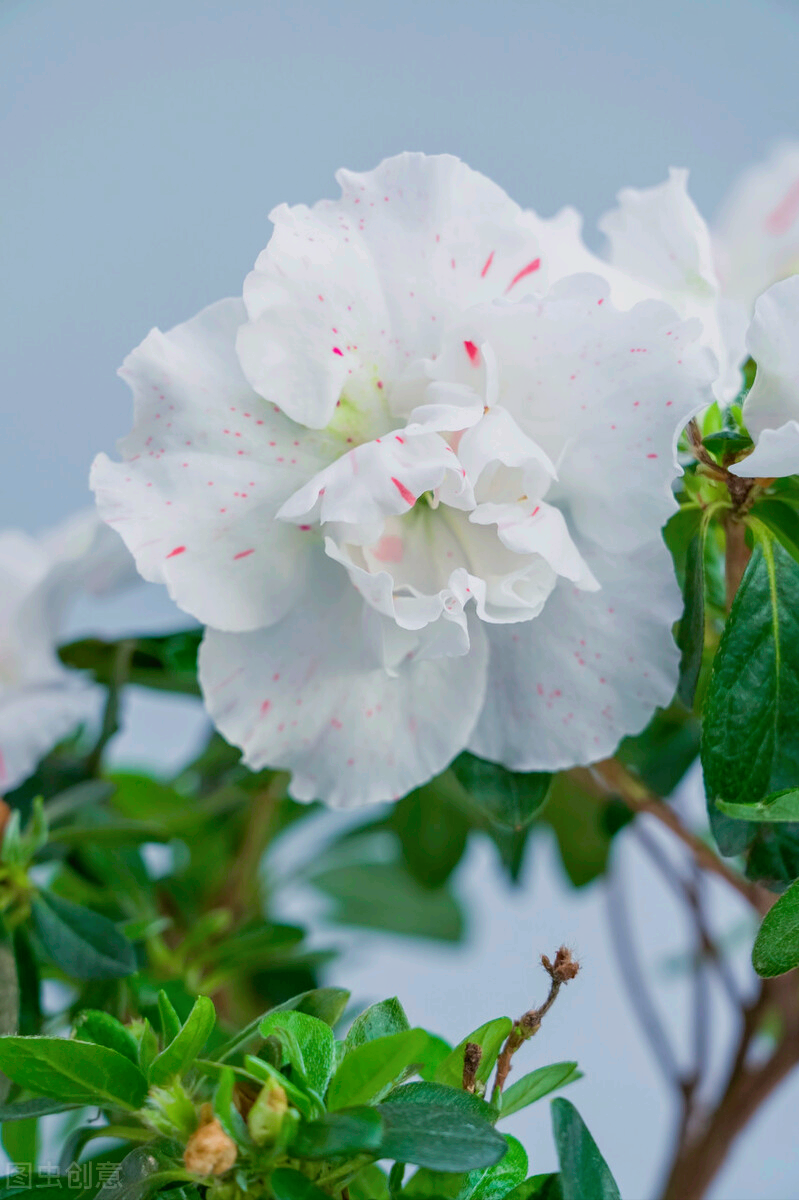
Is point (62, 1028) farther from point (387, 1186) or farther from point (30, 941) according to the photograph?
point (387, 1186)

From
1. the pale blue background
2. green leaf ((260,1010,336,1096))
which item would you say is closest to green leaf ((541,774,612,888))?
green leaf ((260,1010,336,1096))

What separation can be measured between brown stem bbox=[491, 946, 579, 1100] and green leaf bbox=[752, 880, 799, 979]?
6 centimetres

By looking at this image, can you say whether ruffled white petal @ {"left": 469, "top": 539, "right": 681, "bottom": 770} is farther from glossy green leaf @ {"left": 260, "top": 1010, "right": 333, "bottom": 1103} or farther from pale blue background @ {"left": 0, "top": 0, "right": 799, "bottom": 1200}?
pale blue background @ {"left": 0, "top": 0, "right": 799, "bottom": 1200}

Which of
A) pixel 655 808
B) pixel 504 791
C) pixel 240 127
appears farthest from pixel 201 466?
pixel 240 127

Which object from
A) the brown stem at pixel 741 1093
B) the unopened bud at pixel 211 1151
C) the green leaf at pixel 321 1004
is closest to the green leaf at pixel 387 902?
the brown stem at pixel 741 1093

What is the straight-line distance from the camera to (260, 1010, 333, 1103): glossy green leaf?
37cm

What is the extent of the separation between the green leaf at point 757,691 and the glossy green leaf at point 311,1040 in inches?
6.8

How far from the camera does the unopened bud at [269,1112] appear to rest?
0.33 metres

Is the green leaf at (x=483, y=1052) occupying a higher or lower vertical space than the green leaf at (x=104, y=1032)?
lower

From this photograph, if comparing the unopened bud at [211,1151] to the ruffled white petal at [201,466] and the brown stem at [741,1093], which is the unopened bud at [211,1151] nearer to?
the ruffled white petal at [201,466]

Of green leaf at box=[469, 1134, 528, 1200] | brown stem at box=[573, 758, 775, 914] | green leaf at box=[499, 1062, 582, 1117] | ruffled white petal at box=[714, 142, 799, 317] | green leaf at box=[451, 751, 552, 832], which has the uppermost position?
ruffled white petal at box=[714, 142, 799, 317]

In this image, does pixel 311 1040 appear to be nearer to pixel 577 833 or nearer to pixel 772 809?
pixel 772 809

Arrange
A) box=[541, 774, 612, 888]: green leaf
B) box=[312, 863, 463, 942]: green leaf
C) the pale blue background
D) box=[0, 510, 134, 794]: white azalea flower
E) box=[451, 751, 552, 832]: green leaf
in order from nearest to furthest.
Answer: box=[451, 751, 552, 832]: green leaf
box=[0, 510, 134, 794]: white azalea flower
box=[541, 774, 612, 888]: green leaf
box=[312, 863, 463, 942]: green leaf
the pale blue background

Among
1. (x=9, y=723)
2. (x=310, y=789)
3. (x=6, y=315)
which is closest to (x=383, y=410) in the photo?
(x=310, y=789)
